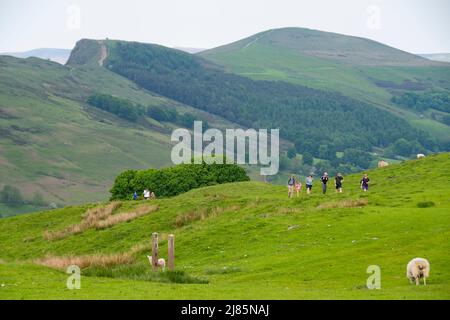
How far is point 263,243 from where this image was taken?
47.5 meters

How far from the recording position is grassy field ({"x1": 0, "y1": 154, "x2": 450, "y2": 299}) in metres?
28.7

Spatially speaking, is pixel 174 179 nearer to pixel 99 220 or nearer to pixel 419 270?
pixel 99 220

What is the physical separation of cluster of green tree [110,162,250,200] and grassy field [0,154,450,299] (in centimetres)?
1854

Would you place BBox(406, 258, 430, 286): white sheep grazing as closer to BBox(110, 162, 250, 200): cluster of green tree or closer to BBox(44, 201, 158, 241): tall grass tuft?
BBox(44, 201, 158, 241): tall grass tuft

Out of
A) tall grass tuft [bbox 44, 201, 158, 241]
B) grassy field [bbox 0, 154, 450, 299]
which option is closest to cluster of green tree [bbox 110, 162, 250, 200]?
grassy field [bbox 0, 154, 450, 299]

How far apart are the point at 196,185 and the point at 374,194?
45740 mm

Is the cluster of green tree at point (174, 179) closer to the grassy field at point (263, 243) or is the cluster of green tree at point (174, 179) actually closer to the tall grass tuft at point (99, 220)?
the grassy field at point (263, 243)

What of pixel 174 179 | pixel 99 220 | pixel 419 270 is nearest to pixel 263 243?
pixel 419 270

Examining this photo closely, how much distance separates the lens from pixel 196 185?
104312 millimetres

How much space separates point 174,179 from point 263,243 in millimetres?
56506
